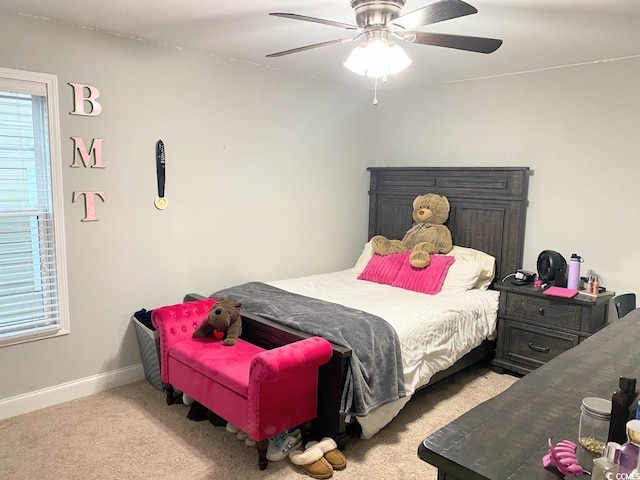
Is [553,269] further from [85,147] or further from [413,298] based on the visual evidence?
[85,147]

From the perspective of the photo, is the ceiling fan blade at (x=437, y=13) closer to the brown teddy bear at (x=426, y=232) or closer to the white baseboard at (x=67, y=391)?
the brown teddy bear at (x=426, y=232)

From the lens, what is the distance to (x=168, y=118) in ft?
10.8

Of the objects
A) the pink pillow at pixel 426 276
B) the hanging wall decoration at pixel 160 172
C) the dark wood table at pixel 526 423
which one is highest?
the hanging wall decoration at pixel 160 172

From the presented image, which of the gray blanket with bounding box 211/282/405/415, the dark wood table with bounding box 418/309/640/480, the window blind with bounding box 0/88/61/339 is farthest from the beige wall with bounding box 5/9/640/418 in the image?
the dark wood table with bounding box 418/309/640/480

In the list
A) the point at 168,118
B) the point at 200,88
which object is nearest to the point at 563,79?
the point at 200,88

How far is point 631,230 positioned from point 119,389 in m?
3.65


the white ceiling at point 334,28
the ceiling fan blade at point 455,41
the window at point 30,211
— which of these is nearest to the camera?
the ceiling fan blade at point 455,41

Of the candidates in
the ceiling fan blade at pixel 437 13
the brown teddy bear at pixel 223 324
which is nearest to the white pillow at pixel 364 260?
the brown teddy bear at pixel 223 324

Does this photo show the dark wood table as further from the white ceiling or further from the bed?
the white ceiling

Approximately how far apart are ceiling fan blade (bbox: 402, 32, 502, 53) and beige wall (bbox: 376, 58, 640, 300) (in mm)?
1756

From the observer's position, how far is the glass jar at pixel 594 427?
1051 mm

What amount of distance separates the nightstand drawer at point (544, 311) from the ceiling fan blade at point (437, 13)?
7.31 ft

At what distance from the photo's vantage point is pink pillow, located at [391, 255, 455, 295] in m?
3.62

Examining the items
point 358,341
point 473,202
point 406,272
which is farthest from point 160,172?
point 473,202
